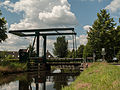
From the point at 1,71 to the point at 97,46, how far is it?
18.3 meters

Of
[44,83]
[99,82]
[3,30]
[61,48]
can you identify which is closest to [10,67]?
[3,30]

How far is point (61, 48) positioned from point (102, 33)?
3073 centimetres

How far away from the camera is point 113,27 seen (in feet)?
94.1

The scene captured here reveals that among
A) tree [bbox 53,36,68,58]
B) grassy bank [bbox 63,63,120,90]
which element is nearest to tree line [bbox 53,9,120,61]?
grassy bank [bbox 63,63,120,90]

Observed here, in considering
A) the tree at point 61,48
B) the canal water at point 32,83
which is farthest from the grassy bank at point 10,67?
the tree at point 61,48

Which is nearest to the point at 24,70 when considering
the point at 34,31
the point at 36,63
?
the point at 36,63

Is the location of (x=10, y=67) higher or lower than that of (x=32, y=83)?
higher

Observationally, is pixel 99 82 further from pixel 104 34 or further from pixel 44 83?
pixel 104 34

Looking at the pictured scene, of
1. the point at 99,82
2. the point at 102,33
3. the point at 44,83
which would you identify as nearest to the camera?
the point at 99,82

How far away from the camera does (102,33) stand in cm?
2738

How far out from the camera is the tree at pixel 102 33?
27.8 m

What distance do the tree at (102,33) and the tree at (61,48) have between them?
27.3 metres

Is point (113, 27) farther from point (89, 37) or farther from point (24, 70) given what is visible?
point (24, 70)

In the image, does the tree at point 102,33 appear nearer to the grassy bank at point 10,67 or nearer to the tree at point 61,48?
the grassy bank at point 10,67
